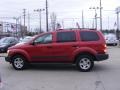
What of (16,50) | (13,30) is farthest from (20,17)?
(16,50)

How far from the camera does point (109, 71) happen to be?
13.9m

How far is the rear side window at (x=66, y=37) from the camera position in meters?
14.2

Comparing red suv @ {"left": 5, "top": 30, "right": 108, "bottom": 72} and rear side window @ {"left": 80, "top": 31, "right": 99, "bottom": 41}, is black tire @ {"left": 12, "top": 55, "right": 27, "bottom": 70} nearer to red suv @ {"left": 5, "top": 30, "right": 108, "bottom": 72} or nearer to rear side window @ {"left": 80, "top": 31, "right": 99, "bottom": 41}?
red suv @ {"left": 5, "top": 30, "right": 108, "bottom": 72}

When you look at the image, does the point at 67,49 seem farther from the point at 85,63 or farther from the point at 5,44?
the point at 5,44

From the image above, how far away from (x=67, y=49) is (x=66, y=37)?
583 millimetres

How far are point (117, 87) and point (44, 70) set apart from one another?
16.2ft

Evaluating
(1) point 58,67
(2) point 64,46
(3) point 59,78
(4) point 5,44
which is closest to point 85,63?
(2) point 64,46

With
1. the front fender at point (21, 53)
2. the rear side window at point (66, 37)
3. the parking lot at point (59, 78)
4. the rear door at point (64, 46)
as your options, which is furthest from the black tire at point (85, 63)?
the front fender at point (21, 53)

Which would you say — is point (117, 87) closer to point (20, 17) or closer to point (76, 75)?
point (76, 75)

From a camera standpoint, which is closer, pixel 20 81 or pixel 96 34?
pixel 20 81

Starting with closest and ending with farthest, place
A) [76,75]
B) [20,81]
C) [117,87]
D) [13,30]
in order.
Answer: [117,87], [20,81], [76,75], [13,30]

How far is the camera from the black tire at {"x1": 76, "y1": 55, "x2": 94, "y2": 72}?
14.0 meters

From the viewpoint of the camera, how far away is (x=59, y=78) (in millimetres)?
12172

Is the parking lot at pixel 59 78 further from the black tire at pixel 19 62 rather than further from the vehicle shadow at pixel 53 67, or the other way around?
the black tire at pixel 19 62
